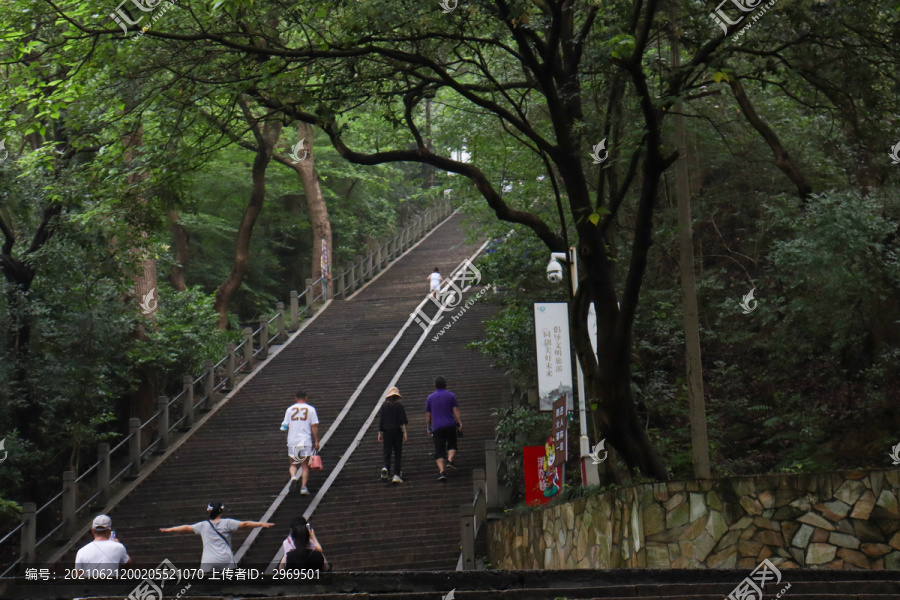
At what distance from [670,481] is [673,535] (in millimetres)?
439

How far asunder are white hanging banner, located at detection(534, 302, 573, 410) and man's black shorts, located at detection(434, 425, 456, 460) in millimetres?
2409

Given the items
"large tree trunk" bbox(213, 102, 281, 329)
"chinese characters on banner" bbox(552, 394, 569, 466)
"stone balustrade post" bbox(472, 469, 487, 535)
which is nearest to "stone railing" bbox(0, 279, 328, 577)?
"large tree trunk" bbox(213, 102, 281, 329)

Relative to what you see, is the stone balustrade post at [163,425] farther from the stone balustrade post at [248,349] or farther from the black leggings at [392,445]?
the black leggings at [392,445]

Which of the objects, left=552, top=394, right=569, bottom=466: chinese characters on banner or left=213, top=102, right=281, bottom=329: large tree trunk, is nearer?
left=552, top=394, right=569, bottom=466: chinese characters on banner

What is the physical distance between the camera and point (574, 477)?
15.0m

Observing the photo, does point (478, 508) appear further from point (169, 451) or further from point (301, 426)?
point (169, 451)

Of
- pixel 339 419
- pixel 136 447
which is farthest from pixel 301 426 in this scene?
pixel 136 447

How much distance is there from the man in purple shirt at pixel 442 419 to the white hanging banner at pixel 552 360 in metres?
2.19

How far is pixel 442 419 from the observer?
1493cm

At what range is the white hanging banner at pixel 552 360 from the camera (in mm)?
13086

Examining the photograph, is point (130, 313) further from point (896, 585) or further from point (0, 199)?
point (896, 585)

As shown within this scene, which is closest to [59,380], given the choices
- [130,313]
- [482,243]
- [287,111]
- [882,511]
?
[130,313]

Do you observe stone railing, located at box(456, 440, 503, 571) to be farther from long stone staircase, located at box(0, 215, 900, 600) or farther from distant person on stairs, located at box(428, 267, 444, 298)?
distant person on stairs, located at box(428, 267, 444, 298)

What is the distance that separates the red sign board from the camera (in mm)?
11430
